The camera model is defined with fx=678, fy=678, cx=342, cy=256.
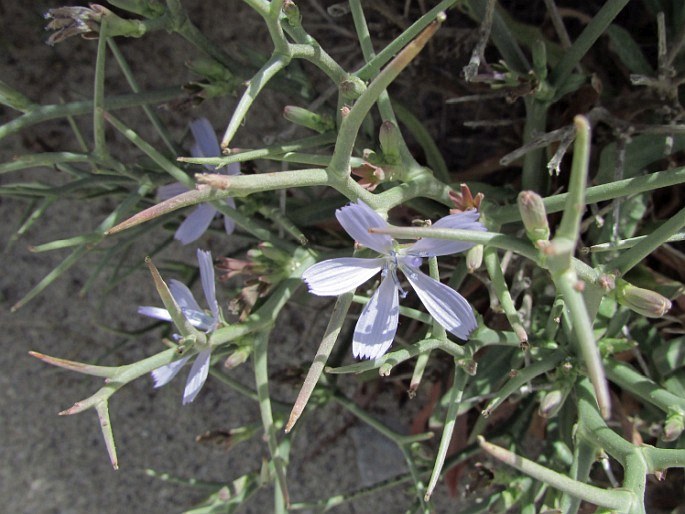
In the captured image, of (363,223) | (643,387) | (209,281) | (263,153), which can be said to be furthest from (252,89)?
(643,387)

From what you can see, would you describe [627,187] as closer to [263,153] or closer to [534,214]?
[534,214]

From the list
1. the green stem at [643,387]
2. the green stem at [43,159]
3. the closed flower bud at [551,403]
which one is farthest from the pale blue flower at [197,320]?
the green stem at [643,387]

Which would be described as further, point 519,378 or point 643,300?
point 519,378

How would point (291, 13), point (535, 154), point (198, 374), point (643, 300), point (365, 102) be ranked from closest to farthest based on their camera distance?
point (365, 102), point (643, 300), point (291, 13), point (198, 374), point (535, 154)

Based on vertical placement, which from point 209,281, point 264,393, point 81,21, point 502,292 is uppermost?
point 81,21

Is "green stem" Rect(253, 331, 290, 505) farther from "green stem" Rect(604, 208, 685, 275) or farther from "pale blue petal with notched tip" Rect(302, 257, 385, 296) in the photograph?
"green stem" Rect(604, 208, 685, 275)

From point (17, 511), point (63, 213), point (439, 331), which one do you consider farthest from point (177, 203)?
point (17, 511)

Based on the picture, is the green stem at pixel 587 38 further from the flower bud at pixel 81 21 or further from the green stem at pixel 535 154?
the flower bud at pixel 81 21
